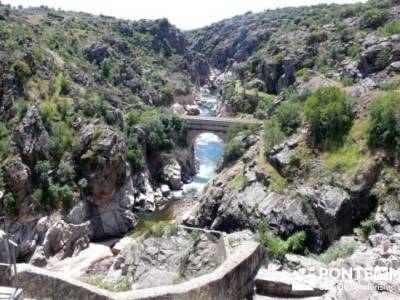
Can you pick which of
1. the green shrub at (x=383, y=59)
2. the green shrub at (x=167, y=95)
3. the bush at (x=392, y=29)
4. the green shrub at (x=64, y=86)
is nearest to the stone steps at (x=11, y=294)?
the green shrub at (x=383, y=59)

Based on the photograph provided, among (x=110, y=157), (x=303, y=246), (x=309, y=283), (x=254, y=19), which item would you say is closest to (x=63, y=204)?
(x=110, y=157)

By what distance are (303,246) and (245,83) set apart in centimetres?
6053

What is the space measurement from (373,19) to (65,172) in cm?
4890

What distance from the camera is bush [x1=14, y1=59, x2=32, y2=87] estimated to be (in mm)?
46031

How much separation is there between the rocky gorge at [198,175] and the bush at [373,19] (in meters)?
0.26

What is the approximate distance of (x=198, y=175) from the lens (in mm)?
63531

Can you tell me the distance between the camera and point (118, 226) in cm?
4369

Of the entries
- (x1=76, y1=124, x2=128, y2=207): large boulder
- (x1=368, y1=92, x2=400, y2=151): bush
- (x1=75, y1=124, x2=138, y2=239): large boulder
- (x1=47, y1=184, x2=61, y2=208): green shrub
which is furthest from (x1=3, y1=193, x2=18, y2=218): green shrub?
(x1=368, y1=92, x2=400, y2=151): bush

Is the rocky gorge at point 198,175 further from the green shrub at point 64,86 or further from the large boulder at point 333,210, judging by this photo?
the green shrub at point 64,86

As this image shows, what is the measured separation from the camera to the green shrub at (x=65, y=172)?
42312 mm

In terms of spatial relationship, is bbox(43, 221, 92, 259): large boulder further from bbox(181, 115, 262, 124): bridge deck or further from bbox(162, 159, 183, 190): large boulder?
bbox(181, 115, 262, 124): bridge deck

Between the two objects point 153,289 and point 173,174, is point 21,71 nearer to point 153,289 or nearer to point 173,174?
point 173,174

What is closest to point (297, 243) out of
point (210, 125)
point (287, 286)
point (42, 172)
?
point (287, 286)

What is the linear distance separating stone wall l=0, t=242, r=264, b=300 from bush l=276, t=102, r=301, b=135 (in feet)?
94.5
